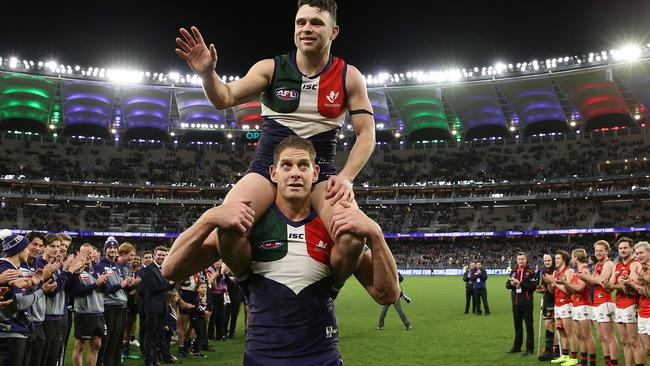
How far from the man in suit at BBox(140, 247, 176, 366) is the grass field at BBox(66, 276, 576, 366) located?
1.50 m

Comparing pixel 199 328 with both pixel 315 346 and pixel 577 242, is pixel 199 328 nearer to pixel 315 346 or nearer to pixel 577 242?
pixel 315 346

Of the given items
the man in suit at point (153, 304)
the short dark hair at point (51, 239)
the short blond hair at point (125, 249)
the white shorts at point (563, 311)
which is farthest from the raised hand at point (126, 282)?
the white shorts at point (563, 311)

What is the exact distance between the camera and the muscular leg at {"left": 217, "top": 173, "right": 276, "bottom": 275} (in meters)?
3.66

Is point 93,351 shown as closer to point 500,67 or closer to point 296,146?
point 296,146

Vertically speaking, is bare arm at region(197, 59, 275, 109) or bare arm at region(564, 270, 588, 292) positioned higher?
bare arm at region(197, 59, 275, 109)

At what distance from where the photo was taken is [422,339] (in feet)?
53.3

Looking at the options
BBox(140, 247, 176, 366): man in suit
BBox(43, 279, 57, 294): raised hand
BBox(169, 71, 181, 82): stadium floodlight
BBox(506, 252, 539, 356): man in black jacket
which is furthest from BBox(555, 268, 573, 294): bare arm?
BBox(169, 71, 181, 82): stadium floodlight

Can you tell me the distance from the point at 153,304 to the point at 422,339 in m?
8.00

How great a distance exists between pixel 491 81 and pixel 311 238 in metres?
56.8

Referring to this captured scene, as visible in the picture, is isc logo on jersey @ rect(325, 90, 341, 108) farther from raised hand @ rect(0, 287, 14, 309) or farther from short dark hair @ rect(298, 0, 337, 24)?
raised hand @ rect(0, 287, 14, 309)

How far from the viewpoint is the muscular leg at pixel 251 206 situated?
366 centimetres

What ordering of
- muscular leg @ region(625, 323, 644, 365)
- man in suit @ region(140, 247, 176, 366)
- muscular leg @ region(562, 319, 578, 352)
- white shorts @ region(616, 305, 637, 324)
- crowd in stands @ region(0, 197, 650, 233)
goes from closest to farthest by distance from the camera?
1. muscular leg @ region(625, 323, 644, 365)
2. white shorts @ region(616, 305, 637, 324)
3. man in suit @ region(140, 247, 176, 366)
4. muscular leg @ region(562, 319, 578, 352)
5. crowd in stands @ region(0, 197, 650, 233)

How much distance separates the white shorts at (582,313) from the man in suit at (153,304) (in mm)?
8732

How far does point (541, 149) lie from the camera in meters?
67.9
